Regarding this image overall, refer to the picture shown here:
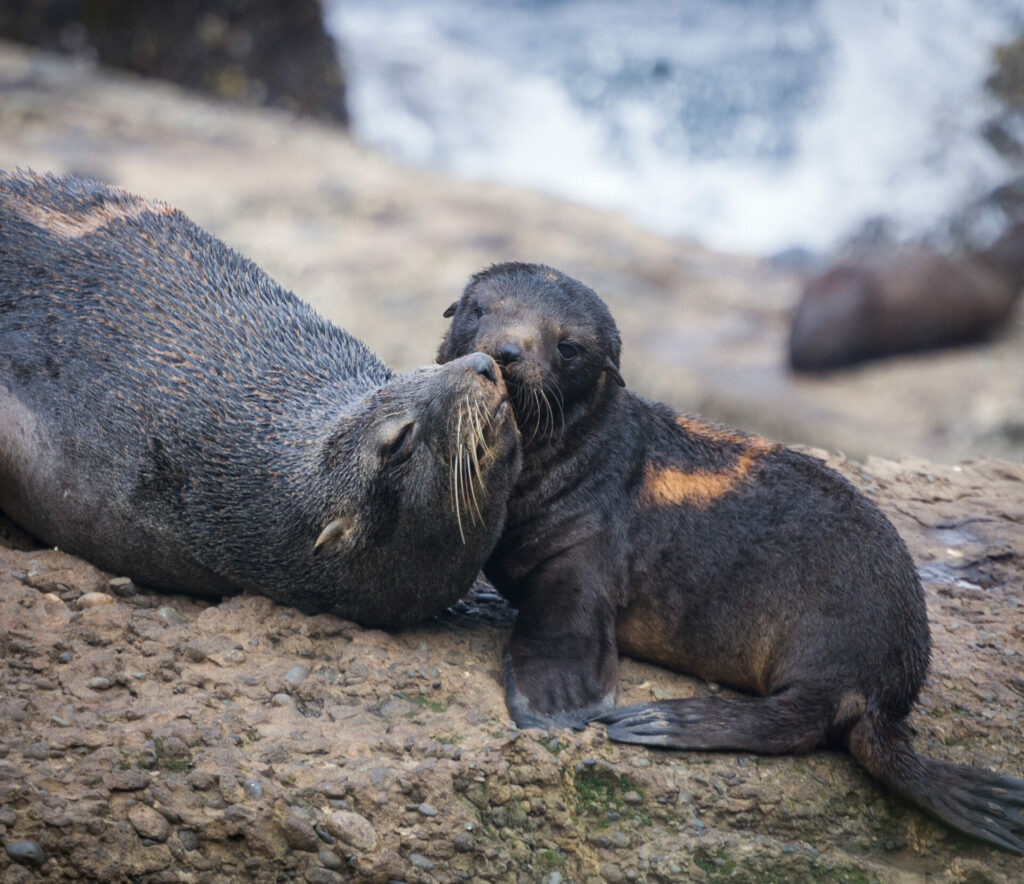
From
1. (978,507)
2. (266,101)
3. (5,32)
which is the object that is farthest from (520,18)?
(978,507)

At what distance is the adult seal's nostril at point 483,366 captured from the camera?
4156 millimetres

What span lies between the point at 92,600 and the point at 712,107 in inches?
1078

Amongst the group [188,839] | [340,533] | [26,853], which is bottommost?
[26,853]

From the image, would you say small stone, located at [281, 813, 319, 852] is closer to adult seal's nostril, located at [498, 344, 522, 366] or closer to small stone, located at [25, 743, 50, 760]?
small stone, located at [25, 743, 50, 760]

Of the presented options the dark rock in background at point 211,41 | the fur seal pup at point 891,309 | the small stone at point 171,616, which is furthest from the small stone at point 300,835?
the dark rock in background at point 211,41

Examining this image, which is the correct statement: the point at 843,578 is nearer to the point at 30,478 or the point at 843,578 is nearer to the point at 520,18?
the point at 30,478

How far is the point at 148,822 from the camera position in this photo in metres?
3.48

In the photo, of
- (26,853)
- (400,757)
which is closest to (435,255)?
(400,757)

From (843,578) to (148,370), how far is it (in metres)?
2.81

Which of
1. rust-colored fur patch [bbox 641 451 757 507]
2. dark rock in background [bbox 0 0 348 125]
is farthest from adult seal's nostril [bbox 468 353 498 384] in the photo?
dark rock in background [bbox 0 0 348 125]

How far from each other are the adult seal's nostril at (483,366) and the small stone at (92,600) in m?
1.67

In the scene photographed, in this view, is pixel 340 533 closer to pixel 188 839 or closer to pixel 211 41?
pixel 188 839

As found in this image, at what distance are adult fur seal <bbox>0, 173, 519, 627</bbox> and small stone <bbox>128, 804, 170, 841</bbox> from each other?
1104mm

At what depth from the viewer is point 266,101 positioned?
19.8 metres
